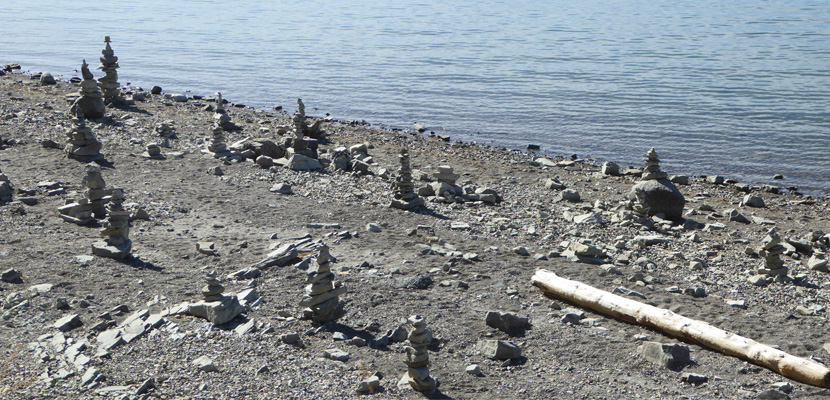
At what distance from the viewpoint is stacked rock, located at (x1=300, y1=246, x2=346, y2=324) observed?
412 inches

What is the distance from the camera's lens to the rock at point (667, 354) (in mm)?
9758

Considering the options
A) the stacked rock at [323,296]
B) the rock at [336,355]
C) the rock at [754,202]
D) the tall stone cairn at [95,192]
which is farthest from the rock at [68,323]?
the rock at [754,202]

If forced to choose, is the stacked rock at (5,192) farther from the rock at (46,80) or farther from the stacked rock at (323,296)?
the rock at (46,80)

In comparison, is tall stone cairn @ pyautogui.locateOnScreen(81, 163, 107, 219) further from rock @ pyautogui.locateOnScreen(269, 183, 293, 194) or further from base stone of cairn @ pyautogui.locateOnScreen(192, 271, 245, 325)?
base stone of cairn @ pyautogui.locateOnScreen(192, 271, 245, 325)

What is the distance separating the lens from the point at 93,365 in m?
9.23

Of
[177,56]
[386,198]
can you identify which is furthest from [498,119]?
[177,56]

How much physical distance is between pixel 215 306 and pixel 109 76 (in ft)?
65.5

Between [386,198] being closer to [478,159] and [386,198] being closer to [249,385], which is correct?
[478,159]

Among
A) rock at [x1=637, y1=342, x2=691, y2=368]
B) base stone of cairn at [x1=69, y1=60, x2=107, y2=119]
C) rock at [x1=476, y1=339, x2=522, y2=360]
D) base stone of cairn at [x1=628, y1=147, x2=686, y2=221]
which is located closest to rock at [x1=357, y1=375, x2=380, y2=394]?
rock at [x1=476, y1=339, x2=522, y2=360]

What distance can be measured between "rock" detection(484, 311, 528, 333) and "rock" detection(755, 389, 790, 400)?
10.3ft

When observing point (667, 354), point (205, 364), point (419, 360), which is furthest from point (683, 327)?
point (205, 364)

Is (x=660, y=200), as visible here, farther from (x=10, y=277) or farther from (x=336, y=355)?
(x=10, y=277)

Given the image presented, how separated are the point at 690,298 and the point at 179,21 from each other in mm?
82718

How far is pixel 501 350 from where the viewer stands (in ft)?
32.3
